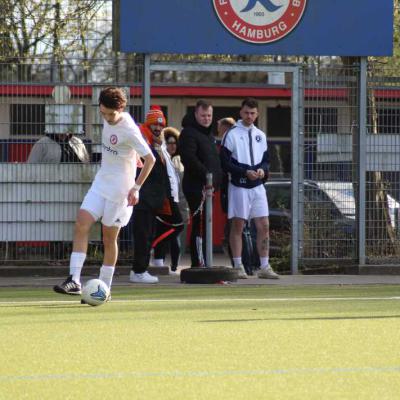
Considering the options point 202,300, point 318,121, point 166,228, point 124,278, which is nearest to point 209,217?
point 124,278

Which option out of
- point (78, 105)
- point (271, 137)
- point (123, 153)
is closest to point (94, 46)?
point (271, 137)

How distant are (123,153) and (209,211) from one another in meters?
3.19

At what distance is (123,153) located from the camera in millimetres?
11234

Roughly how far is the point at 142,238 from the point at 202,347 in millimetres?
6050

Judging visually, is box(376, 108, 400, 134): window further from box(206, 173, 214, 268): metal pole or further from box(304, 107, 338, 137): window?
box(206, 173, 214, 268): metal pole

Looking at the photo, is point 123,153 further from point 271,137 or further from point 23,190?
point 271,137

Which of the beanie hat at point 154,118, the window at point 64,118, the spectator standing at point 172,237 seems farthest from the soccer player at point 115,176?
the window at point 64,118

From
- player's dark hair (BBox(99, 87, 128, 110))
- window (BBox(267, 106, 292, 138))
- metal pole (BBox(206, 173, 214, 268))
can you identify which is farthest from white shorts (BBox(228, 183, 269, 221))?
window (BBox(267, 106, 292, 138))

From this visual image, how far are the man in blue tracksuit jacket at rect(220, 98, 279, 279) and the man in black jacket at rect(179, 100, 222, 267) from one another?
0.21m

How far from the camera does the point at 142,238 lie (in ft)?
46.5

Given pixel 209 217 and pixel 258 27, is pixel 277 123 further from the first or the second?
pixel 209 217

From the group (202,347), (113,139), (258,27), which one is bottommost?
(202,347)

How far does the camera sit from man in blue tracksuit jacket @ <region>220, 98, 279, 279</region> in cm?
1498

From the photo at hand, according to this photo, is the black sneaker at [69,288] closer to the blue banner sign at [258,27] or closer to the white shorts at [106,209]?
the white shorts at [106,209]
